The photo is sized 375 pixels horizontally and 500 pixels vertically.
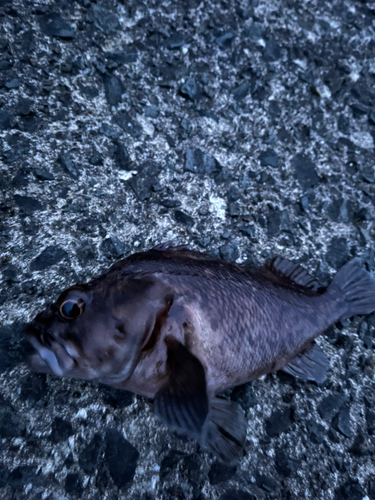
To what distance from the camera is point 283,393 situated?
256cm

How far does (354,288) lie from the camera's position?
9.21 feet

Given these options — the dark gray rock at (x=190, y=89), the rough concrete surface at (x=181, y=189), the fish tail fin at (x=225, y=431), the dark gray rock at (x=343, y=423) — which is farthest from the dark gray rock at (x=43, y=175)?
the dark gray rock at (x=343, y=423)

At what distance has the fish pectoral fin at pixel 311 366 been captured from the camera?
2494 mm

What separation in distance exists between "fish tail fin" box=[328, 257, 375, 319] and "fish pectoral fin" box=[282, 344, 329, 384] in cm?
33

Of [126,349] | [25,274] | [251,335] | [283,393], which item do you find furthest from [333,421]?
[25,274]

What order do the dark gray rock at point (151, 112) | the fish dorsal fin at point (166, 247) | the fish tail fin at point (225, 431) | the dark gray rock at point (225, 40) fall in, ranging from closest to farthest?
the fish tail fin at point (225, 431), the fish dorsal fin at point (166, 247), the dark gray rock at point (151, 112), the dark gray rock at point (225, 40)

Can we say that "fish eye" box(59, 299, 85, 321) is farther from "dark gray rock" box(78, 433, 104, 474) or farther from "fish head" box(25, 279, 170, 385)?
"dark gray rock" box(78, 433, 104, 474)

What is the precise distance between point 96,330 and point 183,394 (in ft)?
1.68

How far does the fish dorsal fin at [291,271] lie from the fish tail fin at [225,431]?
90 centimetres

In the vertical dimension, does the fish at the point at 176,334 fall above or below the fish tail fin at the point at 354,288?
below

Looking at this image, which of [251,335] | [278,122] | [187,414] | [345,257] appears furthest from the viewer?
[278,122]

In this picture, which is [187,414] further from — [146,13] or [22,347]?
[146,13]

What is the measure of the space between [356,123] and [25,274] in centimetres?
304

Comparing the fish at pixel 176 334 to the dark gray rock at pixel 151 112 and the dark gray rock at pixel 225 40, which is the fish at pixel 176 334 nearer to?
the dark gray rock at pixel 151 112
